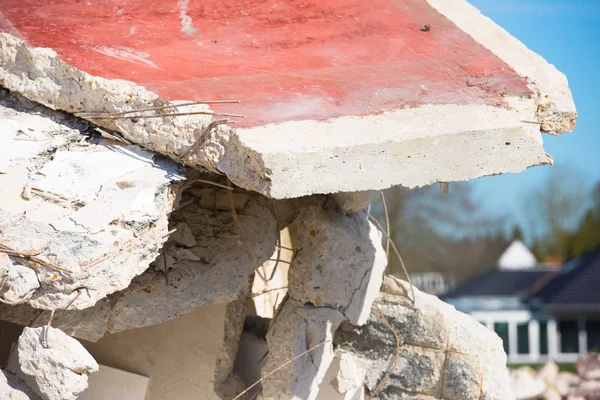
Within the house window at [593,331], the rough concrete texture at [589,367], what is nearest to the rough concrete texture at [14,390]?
the rough concrete texture at [589,367]

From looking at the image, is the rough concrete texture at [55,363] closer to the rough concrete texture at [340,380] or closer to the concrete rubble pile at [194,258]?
the concrete rubble pile at [194,258]

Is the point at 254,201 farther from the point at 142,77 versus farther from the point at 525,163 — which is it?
the point at 525,163

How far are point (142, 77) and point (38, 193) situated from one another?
0.68m

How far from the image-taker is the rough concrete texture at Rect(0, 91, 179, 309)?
300 cm

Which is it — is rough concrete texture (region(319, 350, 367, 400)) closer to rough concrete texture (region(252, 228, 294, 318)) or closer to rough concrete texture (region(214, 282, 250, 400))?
rough concrete texture (region(214, 282, 250, 400))

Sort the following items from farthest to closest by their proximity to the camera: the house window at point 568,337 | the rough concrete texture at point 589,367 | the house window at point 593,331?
1. the house window at point 568,337
2. the house window at point 593,331
3. the rough concrete texture at point 589,367

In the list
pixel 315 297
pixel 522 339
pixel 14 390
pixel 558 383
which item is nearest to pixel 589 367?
pixel 558 383

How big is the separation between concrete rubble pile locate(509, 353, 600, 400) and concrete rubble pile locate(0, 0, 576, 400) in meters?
3.83

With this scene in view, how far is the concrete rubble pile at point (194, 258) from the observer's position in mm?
3102

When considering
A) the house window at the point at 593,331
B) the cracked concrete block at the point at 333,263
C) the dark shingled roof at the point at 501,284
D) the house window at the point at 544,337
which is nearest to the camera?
the cracked concrete block at the point at 333,263

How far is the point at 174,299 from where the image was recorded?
152 inches

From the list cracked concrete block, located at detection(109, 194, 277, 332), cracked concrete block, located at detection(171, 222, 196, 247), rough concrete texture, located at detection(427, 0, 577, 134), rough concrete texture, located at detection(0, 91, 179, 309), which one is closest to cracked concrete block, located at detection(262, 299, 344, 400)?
cracked concrete block, located at detection(109, 194, 277, 332)

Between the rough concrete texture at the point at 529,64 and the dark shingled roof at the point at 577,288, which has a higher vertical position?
the rough concrete texture at the point at 529,64

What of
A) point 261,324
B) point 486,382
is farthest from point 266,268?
point 486,382
